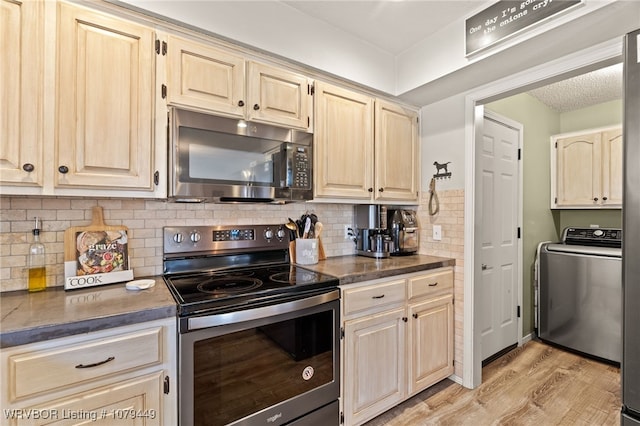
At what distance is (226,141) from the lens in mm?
1597

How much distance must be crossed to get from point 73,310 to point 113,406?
1.23ft

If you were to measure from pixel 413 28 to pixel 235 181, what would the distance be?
154cm

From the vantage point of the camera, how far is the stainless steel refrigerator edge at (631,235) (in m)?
1.06

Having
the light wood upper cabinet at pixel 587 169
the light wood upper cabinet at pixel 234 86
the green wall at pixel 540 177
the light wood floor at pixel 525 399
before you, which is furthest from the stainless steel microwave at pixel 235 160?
the light wood upper cabinet at pixel 587 169

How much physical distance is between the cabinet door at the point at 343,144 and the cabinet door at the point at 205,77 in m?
0.53

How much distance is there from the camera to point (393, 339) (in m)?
1.88

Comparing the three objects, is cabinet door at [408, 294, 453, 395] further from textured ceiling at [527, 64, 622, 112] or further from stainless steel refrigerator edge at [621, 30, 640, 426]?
textured ceiling at [527, 64, 622, 112]

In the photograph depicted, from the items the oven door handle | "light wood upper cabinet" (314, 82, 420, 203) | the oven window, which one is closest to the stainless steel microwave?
"light wood upper cabinet" (314, 82, 420, 203)

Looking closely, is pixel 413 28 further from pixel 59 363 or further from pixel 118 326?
pixel 59 363

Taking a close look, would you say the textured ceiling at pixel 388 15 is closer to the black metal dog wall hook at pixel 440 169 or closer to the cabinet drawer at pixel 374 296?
the black metal dog wall hook at pixel 440 169

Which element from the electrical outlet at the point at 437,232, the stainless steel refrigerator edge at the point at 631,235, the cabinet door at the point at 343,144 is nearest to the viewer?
the stainless steel refrigerator edge at the point at 631,235

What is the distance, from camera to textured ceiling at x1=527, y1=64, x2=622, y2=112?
8.64ft

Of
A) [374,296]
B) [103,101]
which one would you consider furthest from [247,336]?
[103,101]

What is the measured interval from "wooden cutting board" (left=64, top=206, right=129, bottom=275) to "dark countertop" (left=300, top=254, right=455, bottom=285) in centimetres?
103
